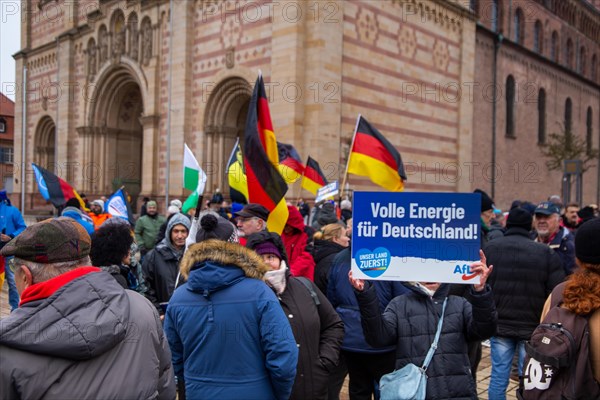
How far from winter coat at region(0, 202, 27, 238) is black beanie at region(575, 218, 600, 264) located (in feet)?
25.3

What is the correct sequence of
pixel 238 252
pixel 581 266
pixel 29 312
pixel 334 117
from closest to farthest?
1. pixel 29 312
2. pixel 581 266
3. pixel 238 252
4. pixel 334 117

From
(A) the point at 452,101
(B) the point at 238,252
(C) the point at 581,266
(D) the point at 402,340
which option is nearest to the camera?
(C) the point at 581,266

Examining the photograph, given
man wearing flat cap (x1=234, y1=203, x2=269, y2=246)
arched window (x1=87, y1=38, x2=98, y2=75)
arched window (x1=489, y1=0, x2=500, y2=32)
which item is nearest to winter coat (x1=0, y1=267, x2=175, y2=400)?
man wearing flat cap (x1=234, y1=203, x2=269, y2=246)

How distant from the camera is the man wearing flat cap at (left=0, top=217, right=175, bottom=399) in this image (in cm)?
194

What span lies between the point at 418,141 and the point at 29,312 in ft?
63.1

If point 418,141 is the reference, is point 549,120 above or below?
above

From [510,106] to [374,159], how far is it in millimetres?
20575

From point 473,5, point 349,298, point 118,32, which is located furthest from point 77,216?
point 473,5

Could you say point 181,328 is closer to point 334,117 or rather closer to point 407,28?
point 334,117

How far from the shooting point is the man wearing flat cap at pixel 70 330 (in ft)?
6.37

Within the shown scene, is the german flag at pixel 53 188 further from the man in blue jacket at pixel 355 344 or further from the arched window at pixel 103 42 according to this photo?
the arched window at pixel 103 42

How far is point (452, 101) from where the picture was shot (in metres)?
22.1

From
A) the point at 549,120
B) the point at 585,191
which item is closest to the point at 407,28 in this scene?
the point at 549,120

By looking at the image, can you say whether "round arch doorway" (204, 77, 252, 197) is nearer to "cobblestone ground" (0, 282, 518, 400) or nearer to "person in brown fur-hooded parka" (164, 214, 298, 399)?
"cobblestone ground" (0, 282, 518, 400)
